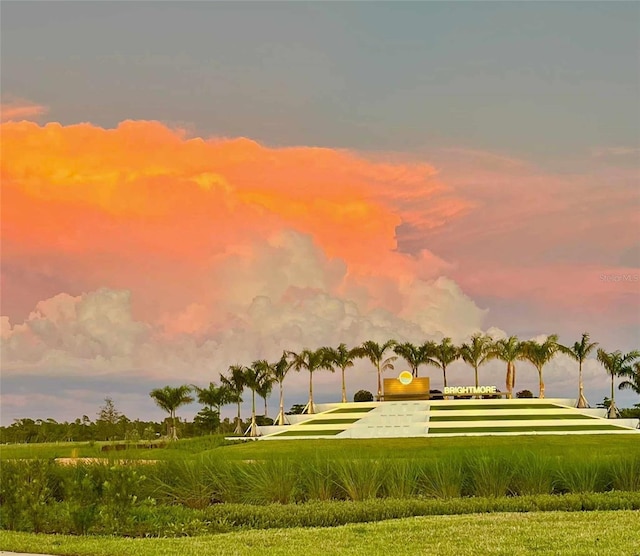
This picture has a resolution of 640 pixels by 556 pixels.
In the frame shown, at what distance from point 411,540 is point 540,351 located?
47905mm

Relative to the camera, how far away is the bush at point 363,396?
6253 cm

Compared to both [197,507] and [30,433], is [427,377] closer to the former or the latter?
[30,433]

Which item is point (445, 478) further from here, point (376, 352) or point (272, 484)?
point (376, 352)

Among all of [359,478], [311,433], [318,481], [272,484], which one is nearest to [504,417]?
[311,433]

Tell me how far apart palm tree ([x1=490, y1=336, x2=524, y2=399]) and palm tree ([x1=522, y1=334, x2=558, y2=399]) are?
0.59 meters

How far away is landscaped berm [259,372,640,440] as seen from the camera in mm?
42750

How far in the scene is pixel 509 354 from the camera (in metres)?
58.6

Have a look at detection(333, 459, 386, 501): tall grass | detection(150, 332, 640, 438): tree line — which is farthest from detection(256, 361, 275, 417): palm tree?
detection(333, 459, 386, 501): tall grass

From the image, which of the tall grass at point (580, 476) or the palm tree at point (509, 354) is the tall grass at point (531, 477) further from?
the palm tree at point (509, 354)

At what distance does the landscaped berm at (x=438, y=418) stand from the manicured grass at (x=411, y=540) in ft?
92.8

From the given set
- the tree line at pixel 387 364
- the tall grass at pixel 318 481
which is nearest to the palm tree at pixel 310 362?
the tree line at pixel 387 364

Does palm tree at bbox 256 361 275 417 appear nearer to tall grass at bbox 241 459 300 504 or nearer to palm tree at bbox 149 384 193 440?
palm tree at bbox 149 384 193 440

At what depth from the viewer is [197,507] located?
15.4m

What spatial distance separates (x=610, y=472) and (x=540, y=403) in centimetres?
4012
